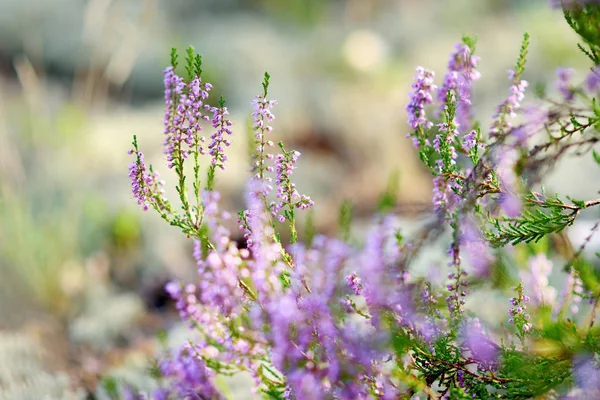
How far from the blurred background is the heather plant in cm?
48

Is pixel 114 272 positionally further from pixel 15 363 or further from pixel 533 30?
pixel 533 30

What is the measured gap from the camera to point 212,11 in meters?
13.8

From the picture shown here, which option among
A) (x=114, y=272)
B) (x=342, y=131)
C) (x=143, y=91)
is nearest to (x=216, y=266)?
(x=114, y=272)

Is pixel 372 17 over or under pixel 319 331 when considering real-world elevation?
over

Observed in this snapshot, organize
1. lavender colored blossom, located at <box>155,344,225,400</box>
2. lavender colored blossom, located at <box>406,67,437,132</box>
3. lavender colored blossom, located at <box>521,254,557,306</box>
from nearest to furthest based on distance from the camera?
1. lavender colored blossom, located at <box>406,67,437,132</box>
2. lavender colored blossom, located at <box>155,344,225,400</box>
3. lavender colored blossom, located at <box>521,254,557,306</box>

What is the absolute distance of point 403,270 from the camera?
157cm

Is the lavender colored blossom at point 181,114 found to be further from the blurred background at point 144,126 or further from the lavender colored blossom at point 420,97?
the lavender colored blossom at point 420,97

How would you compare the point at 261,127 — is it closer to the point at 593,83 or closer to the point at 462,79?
the point at 462,79

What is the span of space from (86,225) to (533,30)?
8.15m

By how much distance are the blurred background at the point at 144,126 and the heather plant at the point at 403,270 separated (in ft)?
1.59

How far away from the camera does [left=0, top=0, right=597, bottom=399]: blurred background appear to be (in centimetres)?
435

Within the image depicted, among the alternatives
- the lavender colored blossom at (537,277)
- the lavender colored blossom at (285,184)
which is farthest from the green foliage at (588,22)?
the lavender colored blossom at (537,277)

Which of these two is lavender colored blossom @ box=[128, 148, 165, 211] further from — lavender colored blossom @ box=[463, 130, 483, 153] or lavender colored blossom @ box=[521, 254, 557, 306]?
lavender colored blossom @ box=[521, 254, 557, 306]

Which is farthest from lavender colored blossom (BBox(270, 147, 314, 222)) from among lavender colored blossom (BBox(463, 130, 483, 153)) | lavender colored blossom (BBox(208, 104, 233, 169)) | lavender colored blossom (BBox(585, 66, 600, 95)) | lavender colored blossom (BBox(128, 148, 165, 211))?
lavender colored blossom (BBox(585, 66, 600, 95))
